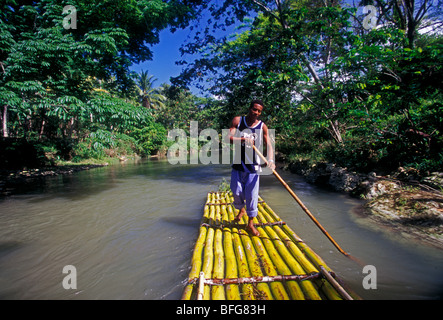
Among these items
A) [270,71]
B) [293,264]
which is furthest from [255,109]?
[270,71]

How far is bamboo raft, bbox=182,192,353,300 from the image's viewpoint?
1.52 metres

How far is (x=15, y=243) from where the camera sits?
2.97 m

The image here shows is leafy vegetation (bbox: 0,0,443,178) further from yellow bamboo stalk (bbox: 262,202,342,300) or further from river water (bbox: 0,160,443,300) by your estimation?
yellow bamboo stalk (bbox: 262,202,342,300)

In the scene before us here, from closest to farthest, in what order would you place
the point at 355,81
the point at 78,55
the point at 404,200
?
1. the point at 404,200
2. the point at 355,81
3. the point at 78,55

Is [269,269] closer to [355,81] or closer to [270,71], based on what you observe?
[355,81]

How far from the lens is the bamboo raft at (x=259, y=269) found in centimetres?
152

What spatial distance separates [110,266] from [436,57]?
213 inches

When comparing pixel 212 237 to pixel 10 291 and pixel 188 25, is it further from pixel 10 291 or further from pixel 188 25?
pixel 188 25

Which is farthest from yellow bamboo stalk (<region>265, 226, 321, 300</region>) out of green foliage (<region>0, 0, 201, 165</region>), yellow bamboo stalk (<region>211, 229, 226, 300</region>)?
green foliage (<region>0, 0, 201, 165</region>)

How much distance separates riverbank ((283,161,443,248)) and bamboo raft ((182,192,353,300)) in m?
2.00

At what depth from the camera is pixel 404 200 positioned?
362 cm

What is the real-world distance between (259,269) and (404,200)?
3.51 meters

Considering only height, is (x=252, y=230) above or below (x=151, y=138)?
below

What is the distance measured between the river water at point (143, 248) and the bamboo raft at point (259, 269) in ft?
1.31
